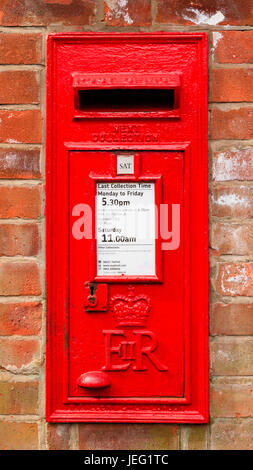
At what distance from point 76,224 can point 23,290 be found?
1.11ft

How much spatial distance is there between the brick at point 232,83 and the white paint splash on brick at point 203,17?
0.19m

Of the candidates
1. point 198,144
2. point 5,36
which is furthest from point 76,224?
point 5,36

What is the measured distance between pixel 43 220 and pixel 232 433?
110 centimetres

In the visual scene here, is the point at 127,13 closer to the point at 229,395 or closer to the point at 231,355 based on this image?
the point at 231,355

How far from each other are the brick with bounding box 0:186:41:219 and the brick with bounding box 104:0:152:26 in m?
0.72

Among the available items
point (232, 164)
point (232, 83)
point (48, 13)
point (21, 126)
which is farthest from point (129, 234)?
point (48, 13)

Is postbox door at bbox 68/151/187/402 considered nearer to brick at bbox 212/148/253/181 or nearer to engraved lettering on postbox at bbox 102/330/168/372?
engraved lettering on postbox at bbox 102/330/168/372

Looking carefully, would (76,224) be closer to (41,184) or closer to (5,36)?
(41,184)

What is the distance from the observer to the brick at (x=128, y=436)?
159 cm

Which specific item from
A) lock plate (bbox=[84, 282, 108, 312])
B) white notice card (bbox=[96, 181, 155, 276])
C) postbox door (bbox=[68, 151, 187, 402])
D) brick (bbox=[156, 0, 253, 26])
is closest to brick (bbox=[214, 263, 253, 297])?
postbox door (bbox=[68, 151, 187, 402])

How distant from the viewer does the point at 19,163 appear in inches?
63.7

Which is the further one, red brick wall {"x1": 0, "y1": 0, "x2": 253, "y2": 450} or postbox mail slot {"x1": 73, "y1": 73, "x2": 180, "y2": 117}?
red brick wall {"x1": 0, "y1": 0, "x2": 253, "y2": 450}

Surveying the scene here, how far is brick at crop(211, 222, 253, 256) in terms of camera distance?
5.26ft

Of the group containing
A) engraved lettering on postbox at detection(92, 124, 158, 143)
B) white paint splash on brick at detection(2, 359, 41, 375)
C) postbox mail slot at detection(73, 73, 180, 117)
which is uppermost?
postbox mail slot at detection(73, 73, 180, 117)
